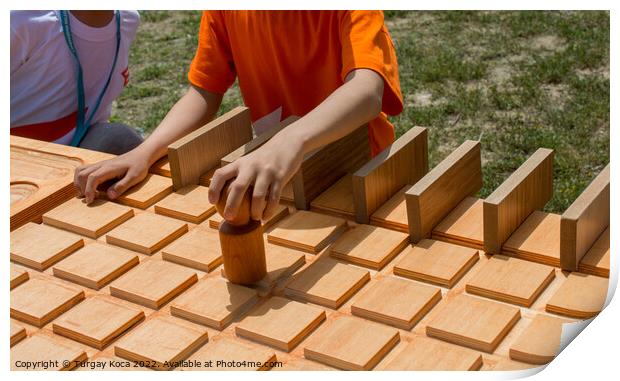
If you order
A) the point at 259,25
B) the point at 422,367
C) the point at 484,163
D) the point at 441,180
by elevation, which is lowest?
the point at 484,163

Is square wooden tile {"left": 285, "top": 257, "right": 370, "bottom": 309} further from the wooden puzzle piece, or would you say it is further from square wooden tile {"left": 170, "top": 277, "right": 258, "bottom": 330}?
the wooden puzzle piece

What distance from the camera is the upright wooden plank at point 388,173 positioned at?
6.02 ft

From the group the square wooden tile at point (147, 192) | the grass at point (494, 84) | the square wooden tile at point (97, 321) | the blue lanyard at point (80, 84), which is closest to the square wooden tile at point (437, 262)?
the square wooden tile at point (97, 321)

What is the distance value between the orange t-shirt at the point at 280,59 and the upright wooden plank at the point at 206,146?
30cm

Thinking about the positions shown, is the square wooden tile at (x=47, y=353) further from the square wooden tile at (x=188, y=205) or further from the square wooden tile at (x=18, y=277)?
the square wooden tile at (x=188, y=205)

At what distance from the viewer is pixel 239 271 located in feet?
5.38

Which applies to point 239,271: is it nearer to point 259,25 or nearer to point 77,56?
point 259,25

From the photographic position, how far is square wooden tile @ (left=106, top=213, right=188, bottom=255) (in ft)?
5.93

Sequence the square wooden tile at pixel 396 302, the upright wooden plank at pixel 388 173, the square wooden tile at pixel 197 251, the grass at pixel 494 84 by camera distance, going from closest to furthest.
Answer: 1. the square wooden tile at pixel 396 302
2. the square wooden tile at pixel 197 251
3. the upright wooden plank at pixel 388 173
4. the grass at pixel 494 84

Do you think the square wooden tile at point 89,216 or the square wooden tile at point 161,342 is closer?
the square wooden tile at point 161,342

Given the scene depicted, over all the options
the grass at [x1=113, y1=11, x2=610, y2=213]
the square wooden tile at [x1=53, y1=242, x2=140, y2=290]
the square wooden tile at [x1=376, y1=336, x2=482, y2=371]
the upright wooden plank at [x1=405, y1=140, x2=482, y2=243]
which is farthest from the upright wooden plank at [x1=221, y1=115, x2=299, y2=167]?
the grass at [x1=113, y1=11, x2=610, y2=213]

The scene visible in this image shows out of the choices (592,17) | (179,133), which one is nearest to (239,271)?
(179,133)

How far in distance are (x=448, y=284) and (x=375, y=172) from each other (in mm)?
345

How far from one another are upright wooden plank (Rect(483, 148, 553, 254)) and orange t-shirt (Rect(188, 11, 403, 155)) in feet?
1.59
